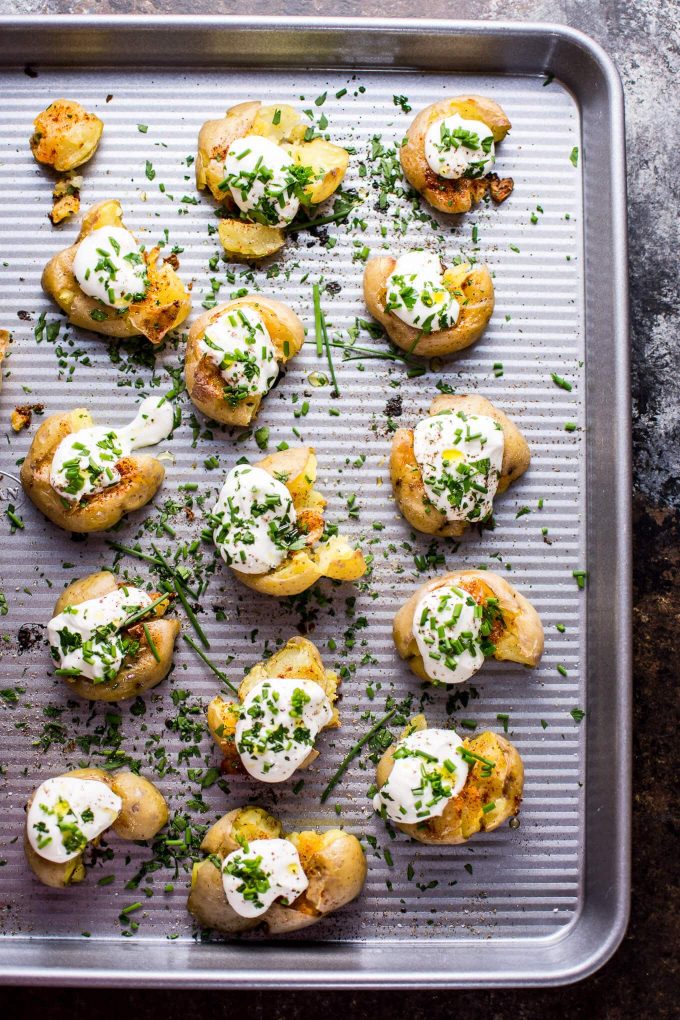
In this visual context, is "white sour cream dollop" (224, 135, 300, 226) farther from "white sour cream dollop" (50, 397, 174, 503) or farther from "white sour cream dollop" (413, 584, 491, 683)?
"white sour cream dollop" (413, 584, 491, 683)

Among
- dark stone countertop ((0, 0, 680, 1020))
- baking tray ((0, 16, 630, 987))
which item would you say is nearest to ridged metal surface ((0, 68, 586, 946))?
baking tray ((0, 16, 630, 987))

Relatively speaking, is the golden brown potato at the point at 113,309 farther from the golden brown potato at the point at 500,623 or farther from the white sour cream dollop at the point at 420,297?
the golden brown potato at the point at 500,623

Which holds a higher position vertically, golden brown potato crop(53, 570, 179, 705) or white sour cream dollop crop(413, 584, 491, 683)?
white sour cream dollop crop(413, 584, 491, 683)

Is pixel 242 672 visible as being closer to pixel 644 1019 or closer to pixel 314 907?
pixel 314 907

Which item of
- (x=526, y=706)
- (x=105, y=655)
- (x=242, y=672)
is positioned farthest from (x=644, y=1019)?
(x=105, y=655)

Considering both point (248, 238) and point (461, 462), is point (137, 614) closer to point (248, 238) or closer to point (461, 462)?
point (461, 462)

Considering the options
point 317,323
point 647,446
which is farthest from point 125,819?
point 647,446

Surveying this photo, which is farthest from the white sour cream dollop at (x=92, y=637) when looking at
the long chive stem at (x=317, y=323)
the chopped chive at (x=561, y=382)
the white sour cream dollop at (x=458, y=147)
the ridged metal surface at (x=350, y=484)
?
the white sour cream dollop at (x=458, y=147)
